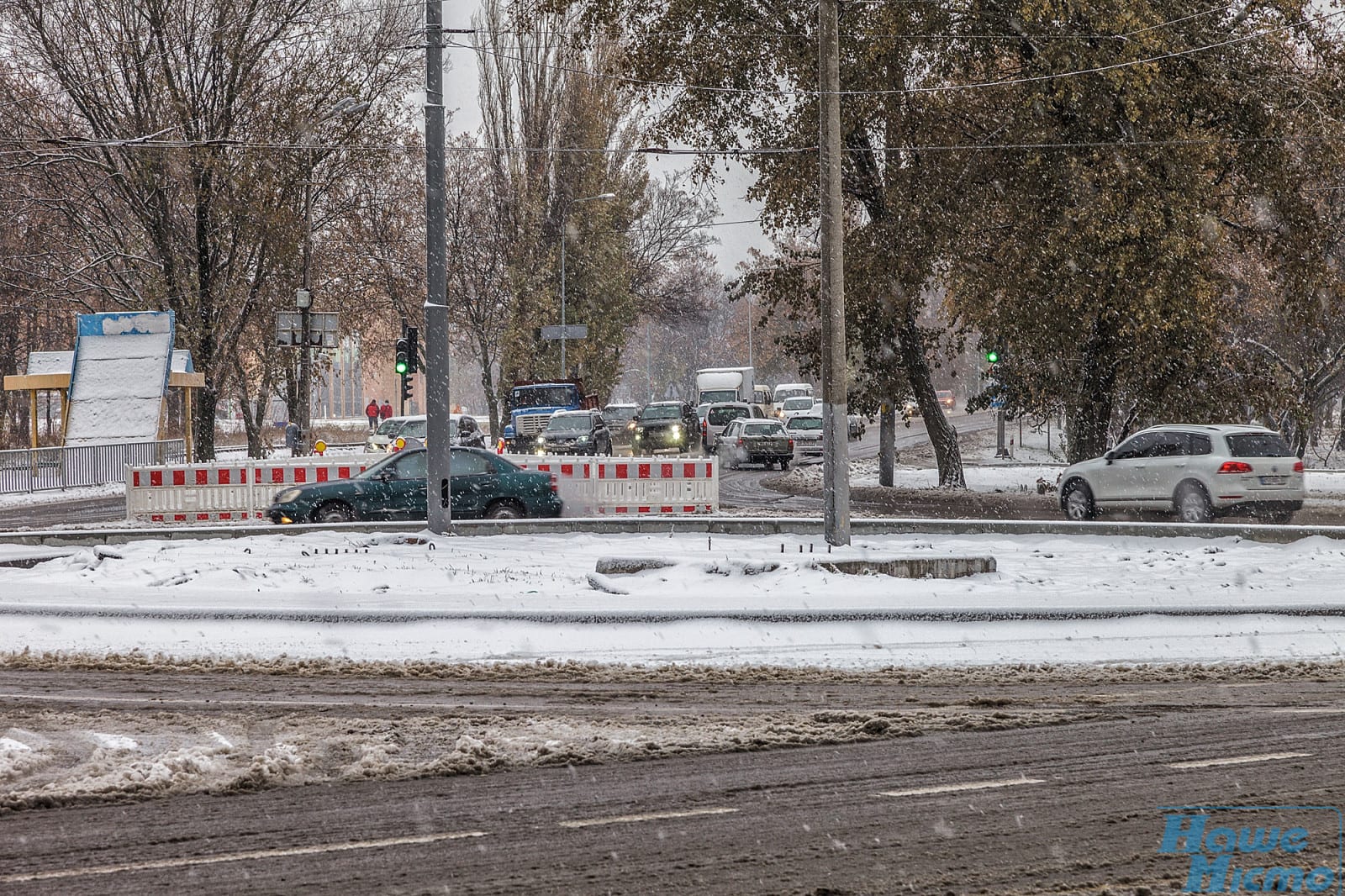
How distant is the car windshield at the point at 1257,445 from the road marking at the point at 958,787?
51.4 ft

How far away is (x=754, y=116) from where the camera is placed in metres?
27.8

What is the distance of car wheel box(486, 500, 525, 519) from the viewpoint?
21.0 m

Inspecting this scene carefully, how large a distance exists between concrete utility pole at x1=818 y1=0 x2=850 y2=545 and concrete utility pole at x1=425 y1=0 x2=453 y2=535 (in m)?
5.16

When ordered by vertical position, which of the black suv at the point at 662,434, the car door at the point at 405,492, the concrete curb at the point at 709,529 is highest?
the black suv at the point at 662,434

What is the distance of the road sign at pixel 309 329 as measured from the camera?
32.2 metres

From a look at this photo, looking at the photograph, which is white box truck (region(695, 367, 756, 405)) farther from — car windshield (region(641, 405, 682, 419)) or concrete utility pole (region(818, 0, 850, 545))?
concrete utility pole (region(818, 0, 850, 545))

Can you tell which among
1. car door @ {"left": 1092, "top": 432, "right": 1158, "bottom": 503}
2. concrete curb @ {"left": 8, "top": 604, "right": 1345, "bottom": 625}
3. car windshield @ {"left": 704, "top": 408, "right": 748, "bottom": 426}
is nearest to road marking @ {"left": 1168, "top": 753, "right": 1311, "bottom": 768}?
concrete curb @ {"left": 8, "top": 604, "right": 1345, "bottom": 625}

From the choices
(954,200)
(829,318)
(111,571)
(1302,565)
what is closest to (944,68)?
(954,200)

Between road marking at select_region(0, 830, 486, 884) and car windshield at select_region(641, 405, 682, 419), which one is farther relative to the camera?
car windshield at select_region(641, 405, 682, 419)

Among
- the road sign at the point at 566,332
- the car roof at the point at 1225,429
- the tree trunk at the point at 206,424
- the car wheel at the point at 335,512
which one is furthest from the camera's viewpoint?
the road sign at the point at 566,332

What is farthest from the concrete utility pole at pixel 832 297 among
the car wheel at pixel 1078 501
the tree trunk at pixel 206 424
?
the tree trunk at pixel 206 424

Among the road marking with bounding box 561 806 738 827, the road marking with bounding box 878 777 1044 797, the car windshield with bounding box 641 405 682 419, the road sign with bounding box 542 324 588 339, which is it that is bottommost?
the road marking with bounding box 878 777 1044 797

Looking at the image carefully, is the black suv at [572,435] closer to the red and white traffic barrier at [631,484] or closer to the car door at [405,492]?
the red and white traffic barrier at [631,484]

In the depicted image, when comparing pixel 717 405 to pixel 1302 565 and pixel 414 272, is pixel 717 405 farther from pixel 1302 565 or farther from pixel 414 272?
pixel 1302 565
